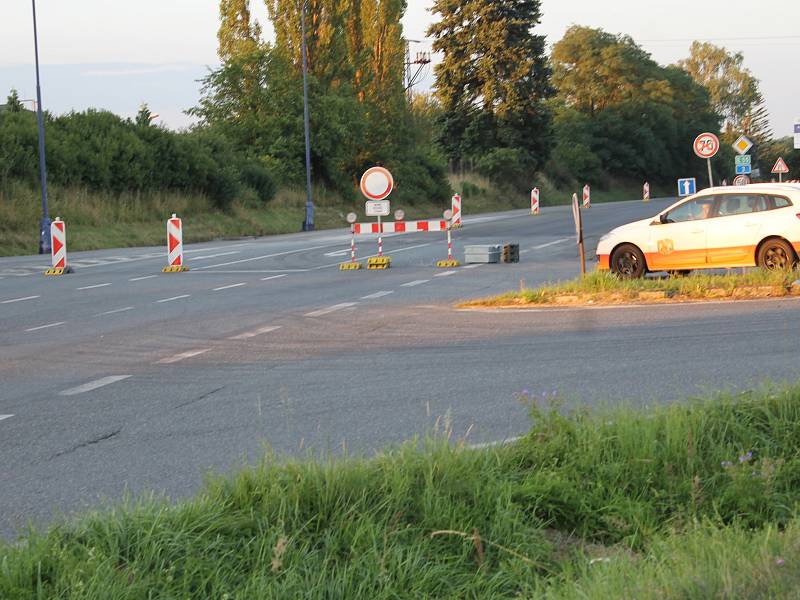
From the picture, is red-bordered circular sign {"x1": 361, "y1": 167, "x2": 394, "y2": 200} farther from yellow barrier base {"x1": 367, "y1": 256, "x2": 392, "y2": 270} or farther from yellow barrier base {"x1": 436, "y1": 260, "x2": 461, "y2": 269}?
yellow barrier base {"x1": 436, "y1": 260, "x2": 461, "y2": 269}

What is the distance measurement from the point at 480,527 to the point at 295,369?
5708 mm

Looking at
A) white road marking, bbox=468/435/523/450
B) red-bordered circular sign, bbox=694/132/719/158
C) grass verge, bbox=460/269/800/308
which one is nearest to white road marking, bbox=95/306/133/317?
grass verge, bbox=460/269/800/308

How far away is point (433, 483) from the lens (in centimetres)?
568

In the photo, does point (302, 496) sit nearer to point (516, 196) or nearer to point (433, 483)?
point (433, 483)

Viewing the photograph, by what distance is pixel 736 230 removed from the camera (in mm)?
18438

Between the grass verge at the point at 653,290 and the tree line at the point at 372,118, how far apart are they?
94.1 feet

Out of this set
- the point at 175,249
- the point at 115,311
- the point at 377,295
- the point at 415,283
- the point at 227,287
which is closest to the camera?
the point at 115,311

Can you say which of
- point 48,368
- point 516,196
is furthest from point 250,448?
point 516,196

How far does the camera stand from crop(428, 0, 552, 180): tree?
77.8 m

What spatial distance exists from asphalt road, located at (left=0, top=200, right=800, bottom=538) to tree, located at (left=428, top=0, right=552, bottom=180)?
59.1 metres

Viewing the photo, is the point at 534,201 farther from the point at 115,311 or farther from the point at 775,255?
the point at 115,311

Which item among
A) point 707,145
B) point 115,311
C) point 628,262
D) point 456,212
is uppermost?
point 707,145

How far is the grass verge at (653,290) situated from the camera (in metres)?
15.6

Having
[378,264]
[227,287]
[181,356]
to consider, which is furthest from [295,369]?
[378,264]
